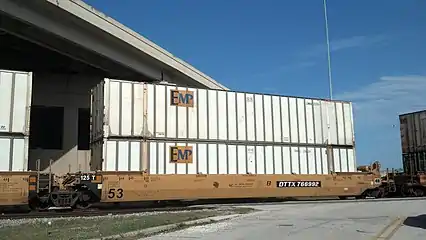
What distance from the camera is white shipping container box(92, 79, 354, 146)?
19.0 m

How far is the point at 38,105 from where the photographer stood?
33.7 meters

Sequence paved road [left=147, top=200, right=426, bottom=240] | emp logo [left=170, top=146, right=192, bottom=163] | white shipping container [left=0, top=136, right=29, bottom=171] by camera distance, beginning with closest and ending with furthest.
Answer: paved road [left=147, top=200, right=426, bottom=240]
white shipping container [left=0, top=136, right=29, bottom=171]
emp logo [left=170, top=146, right=192, bottom=163]

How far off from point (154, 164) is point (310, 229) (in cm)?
889

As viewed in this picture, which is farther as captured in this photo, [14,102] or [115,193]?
[115,193]

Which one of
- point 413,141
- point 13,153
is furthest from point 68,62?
point 413,141

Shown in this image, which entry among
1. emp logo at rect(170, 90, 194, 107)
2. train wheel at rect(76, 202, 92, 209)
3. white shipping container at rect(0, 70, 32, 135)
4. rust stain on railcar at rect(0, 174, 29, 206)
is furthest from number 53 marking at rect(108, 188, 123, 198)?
emp logo at rect(170, 90, 194, 107)

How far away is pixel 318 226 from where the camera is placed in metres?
12.4

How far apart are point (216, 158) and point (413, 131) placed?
46.5 ft

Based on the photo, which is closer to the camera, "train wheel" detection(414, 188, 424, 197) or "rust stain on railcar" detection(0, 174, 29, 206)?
"rust stain on railcar" detection(0, 174, 29, 206)

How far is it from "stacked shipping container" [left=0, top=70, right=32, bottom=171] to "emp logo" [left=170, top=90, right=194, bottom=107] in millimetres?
5824

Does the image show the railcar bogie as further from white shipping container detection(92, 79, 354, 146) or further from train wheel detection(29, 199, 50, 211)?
white shipping container detection(92, 79, 354, 146)

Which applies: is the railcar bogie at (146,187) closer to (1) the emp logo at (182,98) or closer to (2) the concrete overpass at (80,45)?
(1) the emp logo at (182,98)

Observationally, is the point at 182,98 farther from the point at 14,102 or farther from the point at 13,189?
the point at 13,189

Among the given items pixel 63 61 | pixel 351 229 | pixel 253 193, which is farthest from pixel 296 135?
pixel 63 61
